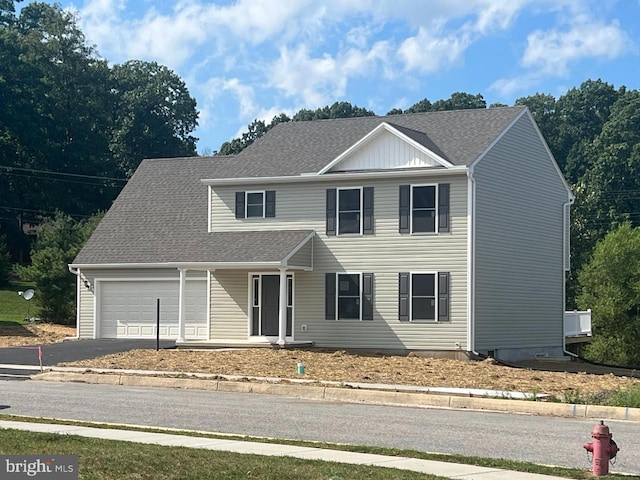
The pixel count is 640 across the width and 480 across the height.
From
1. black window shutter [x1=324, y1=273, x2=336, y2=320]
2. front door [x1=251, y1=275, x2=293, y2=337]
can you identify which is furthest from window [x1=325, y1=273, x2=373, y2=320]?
front door [x1=251, y1=275, x2=293, y2=337]

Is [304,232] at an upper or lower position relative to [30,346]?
upper

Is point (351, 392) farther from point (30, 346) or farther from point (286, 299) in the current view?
point (30, 346)

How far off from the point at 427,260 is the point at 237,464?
20491mm

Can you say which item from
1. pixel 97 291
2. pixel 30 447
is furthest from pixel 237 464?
pixel 97 291

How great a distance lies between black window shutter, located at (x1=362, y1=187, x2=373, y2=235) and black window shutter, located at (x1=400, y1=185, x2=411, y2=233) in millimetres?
1019

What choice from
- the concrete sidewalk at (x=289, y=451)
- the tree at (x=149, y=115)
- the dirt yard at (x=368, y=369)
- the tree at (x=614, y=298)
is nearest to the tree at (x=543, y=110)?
the tree at (x=149, y=115)

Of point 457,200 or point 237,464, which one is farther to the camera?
point 457,200

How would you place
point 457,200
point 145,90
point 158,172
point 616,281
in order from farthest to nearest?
point 145,90, point 616,281, point 158,172, point 457,200

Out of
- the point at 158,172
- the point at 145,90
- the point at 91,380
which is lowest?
the point at 91,380

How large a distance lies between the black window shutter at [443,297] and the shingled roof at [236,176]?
3.59 metres

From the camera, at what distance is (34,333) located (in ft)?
130

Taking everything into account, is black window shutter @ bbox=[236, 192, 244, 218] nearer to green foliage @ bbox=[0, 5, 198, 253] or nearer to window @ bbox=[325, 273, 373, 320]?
window @ bbox=[325, 273, 373, 320]

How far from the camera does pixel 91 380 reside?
78.8 feet

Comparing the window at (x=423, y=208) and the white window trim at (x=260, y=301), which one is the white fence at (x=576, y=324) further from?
the white window trim at (x=260, y=301)
